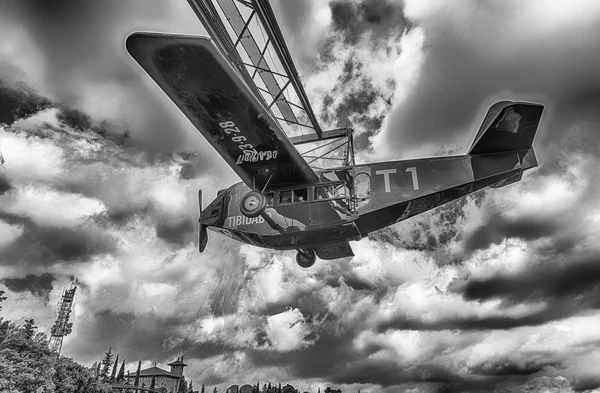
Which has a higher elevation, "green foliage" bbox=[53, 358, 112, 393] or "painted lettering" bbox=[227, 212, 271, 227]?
"painted lettering" bbox=[227, 212, 271, 227]

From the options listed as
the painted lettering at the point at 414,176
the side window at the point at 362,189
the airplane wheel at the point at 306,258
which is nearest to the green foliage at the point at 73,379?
the airplane wheel at the point at 306,258

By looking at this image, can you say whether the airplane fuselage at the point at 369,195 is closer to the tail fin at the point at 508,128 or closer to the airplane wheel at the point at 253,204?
the tail fin at the point at 508,128

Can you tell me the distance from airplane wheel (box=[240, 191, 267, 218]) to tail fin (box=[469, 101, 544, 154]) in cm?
768

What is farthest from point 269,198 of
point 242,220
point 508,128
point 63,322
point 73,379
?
point 63,322

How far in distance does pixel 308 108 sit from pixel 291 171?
5489 millimetres

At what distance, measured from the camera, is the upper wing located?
32.3 ft

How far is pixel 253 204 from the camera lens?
44.9 ft

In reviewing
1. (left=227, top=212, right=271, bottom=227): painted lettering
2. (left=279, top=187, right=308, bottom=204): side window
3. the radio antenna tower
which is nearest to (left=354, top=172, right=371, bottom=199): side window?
(left=279, top=187, right=308, bottom=204): side window

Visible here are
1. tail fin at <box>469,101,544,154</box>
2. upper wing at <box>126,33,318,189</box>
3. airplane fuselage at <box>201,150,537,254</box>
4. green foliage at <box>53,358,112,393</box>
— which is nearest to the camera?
upper wing at <box>126,33,318,189</box>

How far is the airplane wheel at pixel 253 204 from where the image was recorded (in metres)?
13.5

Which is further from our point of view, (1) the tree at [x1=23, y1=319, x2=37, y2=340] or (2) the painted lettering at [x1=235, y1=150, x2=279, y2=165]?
(1) the tree at [x1=23, y1=319, x2=37, y2=340]

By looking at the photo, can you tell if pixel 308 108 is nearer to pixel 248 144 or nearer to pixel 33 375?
pixel 248 144

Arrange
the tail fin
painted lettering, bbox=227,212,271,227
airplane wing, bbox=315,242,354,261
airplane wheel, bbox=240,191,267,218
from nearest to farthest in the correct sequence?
the tail fin < airplane wheel, bbox=240,191,267,218 < painted lettering, bbox=227,212,271,227 < airplane wing, bbox=315,242,354,261

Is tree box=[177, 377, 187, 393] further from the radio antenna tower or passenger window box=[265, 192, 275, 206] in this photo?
passenger window box=[265, 192, 275, 206]
